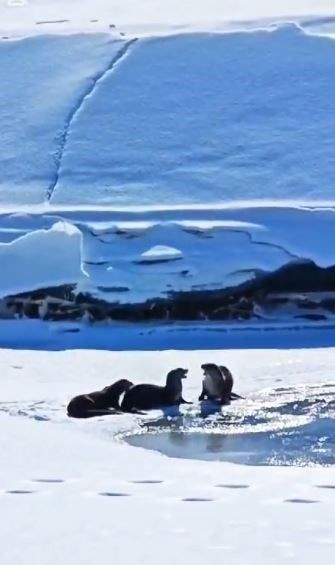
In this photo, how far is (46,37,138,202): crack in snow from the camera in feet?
43.1

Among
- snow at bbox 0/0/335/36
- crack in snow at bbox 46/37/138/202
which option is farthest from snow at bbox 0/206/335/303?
snow at bbox 0/0/335/36

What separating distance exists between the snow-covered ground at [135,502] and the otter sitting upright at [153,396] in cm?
26

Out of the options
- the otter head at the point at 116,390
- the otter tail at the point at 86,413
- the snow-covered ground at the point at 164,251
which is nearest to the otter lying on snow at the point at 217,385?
the snow-covered ground at the point at 164,251

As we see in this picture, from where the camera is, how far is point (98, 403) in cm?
855

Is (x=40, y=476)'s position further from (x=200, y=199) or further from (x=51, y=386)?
(x=200, y=199)

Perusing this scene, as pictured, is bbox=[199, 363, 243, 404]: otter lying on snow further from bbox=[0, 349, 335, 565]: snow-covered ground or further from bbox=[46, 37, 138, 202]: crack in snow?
bbox=[46, 37, 138, 202]: crack in snow

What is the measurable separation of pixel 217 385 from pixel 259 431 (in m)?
0.80

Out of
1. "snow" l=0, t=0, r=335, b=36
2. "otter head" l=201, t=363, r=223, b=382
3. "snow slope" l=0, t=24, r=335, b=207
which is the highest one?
"snow" l=0, t=0, r=335, b=36

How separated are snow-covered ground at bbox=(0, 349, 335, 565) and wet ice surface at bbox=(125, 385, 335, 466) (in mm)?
160

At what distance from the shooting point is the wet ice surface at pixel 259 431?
7.45m

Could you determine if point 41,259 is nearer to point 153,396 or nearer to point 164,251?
point 164,251

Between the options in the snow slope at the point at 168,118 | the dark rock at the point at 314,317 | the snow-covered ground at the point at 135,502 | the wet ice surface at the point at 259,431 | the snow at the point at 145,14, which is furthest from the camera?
the snow at the point at 145,14

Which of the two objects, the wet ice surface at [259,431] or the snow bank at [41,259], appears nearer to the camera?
the wet ice surface at [259,431]

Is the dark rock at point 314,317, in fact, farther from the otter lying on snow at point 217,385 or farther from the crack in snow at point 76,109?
the crack in snow at point 76,109
